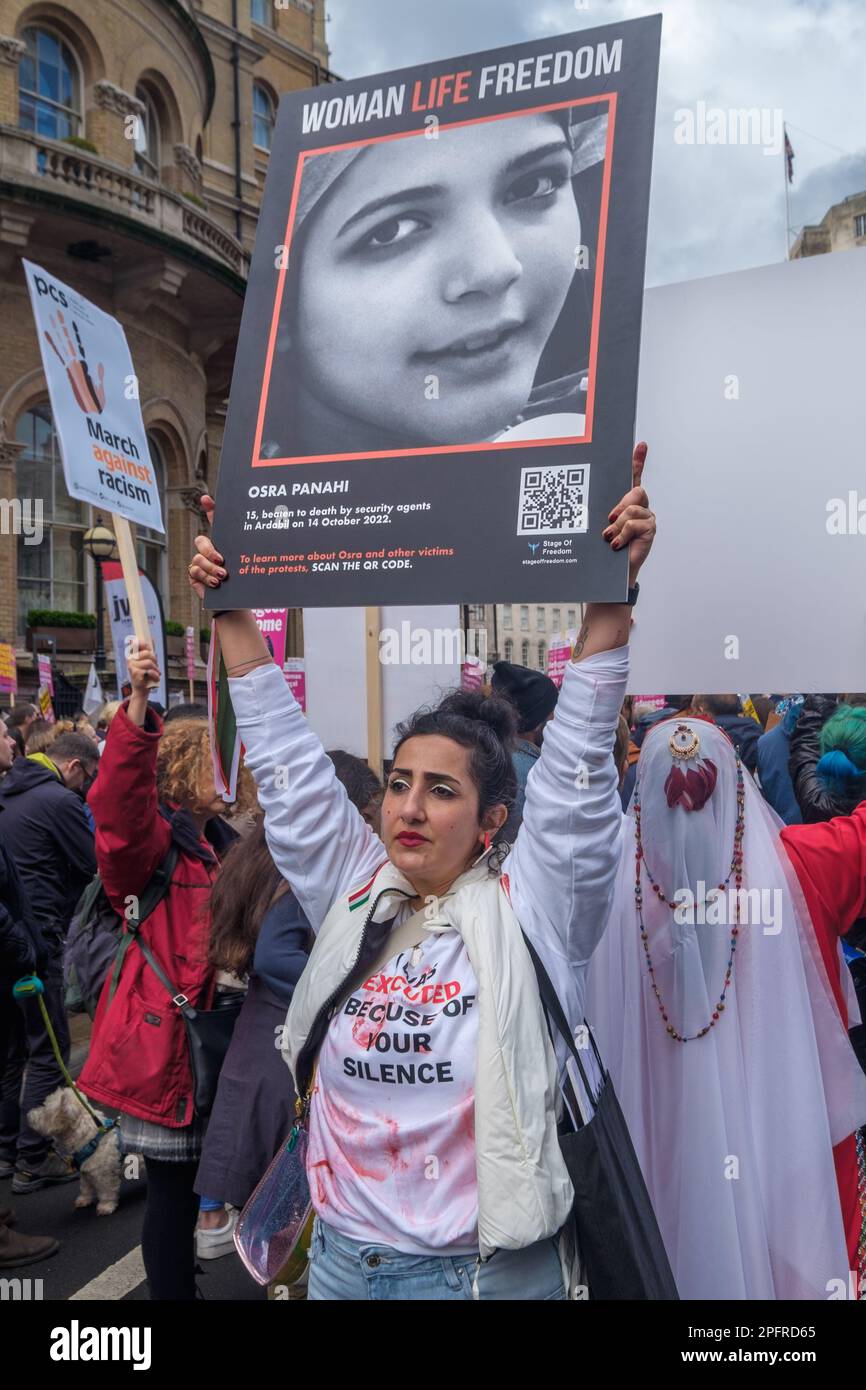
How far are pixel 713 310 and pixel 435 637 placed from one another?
249cm

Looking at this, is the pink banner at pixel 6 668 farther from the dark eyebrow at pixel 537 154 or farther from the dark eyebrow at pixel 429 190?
the dark eyebrow at pixel 537 154

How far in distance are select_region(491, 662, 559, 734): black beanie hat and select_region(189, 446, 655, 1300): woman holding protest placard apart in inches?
96.1

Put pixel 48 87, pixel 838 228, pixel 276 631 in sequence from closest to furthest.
Answer: 1. pixel 276 631
2. pixel 48 87
3. pixel 838 228

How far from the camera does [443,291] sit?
91.8 inches

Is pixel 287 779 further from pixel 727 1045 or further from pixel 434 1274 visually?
pixel 727 1045

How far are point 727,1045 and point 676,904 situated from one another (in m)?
0.36

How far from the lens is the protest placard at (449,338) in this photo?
214 centimetres

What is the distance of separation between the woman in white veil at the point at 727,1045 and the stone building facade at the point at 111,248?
1758cm

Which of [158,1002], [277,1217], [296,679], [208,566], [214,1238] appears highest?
[208,566]

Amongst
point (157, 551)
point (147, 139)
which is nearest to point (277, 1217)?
point (157, 551)

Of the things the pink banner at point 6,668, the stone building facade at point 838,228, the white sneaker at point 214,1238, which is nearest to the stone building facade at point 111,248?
the pink banner at point 6,668

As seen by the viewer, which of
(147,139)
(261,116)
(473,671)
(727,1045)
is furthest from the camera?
(261,116)

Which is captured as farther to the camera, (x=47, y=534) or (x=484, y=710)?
(x=47, y=534)

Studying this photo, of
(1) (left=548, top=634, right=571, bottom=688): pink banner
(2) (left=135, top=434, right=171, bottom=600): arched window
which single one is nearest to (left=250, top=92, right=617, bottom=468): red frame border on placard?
(1) (left=548, top=634, right=571, bottom=688): pink banner
